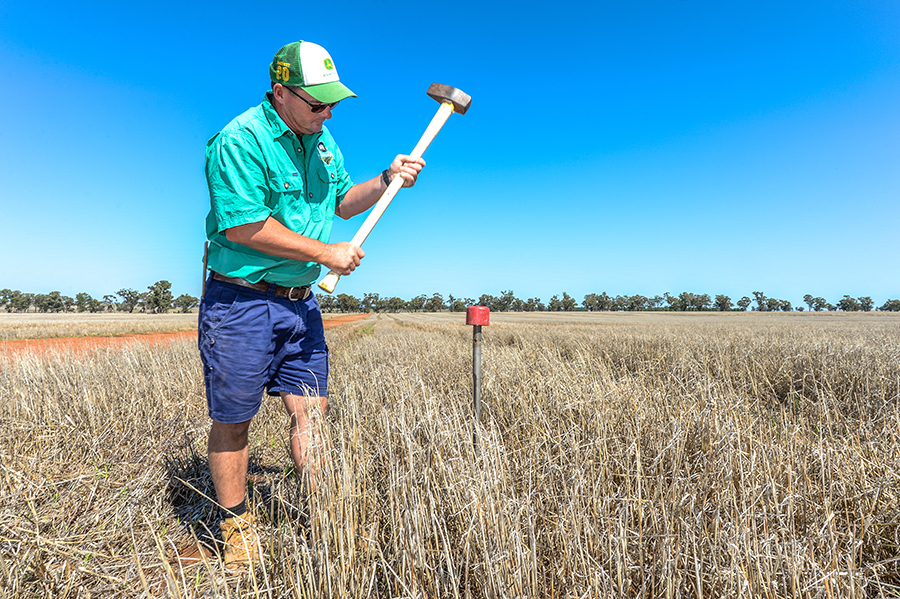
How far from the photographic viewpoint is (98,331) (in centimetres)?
2162

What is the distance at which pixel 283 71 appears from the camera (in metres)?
1.63

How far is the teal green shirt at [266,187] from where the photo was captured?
1.57 meters

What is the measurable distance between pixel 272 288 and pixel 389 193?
0.74m

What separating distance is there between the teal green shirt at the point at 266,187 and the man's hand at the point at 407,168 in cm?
32

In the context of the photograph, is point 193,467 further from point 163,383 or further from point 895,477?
point 895,477

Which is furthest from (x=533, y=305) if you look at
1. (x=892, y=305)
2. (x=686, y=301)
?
(x=892, y=305)

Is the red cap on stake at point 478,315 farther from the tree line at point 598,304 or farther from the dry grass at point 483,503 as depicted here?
the tree line at point 598,304

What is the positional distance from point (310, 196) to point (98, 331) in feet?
88.3

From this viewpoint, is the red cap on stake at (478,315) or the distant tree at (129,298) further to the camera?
the distant tree at (129,298)

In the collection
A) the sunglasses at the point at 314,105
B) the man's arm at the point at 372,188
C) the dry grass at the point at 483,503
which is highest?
the sunglasses at the point at 314,105

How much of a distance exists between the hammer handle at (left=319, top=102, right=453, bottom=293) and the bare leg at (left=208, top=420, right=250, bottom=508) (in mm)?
735

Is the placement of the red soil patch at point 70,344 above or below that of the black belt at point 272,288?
below

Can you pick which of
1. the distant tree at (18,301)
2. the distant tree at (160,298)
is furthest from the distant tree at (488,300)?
the distant tree at (18,301)

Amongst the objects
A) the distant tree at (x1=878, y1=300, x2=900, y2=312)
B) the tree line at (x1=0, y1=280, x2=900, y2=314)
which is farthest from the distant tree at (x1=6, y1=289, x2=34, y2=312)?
the distant tree at (x1=878, y1=300, x2=900, y2=312)
